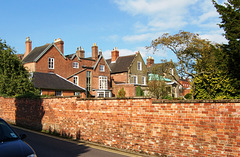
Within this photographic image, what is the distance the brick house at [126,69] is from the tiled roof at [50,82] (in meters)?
14.1

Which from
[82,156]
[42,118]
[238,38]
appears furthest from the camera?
[238,38]

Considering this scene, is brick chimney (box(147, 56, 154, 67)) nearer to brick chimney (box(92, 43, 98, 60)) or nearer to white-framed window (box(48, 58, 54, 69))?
brick chimney (box(92, 43, 98, 60))

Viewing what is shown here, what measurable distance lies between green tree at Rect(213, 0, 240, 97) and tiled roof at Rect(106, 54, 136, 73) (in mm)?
34215

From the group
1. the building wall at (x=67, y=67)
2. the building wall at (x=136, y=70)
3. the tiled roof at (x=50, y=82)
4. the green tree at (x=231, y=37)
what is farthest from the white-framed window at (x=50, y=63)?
the green tree at (x=231, y=37)

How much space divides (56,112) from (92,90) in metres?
32.1

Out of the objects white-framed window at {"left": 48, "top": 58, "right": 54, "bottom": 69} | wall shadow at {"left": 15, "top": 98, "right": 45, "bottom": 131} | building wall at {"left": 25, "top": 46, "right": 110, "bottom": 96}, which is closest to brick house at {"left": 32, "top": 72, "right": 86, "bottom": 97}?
building wall at {"left": 25, "top": 46, "right": 110, "bottom": 96}

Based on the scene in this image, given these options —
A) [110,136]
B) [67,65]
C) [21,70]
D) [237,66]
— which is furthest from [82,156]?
[67,65]

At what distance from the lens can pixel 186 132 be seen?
29.0 ft

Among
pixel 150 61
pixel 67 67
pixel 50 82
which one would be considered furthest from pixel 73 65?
pixel 150 61

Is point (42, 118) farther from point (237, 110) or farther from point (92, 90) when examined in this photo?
point (92, 90)

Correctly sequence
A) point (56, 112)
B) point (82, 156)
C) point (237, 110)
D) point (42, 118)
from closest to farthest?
point (237, 110) → point (82, 156) → point (56, 112) → point (42, 118)

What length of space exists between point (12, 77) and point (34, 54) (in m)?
21.3

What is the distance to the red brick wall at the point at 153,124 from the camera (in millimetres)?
7891

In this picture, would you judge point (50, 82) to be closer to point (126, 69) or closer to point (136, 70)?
point (126, 69)
